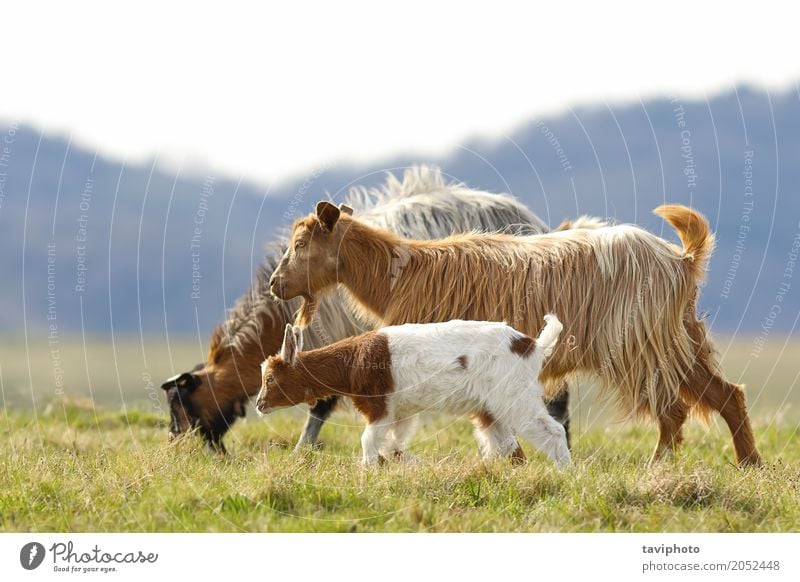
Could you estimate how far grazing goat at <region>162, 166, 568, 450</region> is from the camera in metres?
11.6

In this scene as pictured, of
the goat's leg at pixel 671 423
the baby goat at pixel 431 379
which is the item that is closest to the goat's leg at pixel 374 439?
the baby goat at pixel 431 379

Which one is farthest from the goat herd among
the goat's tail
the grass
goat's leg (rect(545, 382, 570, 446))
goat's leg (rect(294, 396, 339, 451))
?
goat's leg (rect(545, 382, 570, 446))

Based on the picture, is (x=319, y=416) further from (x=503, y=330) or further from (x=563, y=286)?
(x=503, y=330)

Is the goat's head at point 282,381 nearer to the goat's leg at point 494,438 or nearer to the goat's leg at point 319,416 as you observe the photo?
the goat's leg at point 494,438

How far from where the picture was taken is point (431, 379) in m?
8.42

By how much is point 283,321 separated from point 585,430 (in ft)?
12.3

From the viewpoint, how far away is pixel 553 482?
7.87 m

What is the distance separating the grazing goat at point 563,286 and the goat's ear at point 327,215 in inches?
0.4

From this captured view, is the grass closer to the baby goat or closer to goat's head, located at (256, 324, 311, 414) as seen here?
the baby goat

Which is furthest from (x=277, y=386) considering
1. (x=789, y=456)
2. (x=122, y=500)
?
(x=789, y=456)

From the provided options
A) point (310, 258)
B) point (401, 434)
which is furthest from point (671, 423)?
point (310, 258)

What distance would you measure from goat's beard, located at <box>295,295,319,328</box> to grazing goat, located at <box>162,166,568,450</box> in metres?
0.99

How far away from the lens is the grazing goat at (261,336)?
38.2ft

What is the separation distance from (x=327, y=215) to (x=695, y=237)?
348 centimetres
